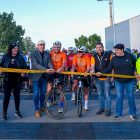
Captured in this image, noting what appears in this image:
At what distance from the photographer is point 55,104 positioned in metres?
5.82

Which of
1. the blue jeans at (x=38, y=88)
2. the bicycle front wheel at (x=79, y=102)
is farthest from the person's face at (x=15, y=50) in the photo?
the bicycle front wheel at (x=79, y=102)

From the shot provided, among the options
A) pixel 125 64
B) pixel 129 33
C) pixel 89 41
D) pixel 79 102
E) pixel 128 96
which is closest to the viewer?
pixel 125 64

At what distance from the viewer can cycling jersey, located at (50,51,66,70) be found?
6281 mm

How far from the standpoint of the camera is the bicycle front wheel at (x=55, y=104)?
5555 millimetres

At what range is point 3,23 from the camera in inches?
2154

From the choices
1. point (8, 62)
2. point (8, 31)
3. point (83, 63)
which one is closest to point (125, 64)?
point (83, 63)

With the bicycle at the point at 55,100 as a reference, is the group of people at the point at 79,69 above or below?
above

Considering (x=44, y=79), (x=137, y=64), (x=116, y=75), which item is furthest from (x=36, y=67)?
(x=137, y=64)

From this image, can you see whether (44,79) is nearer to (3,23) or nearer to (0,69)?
(0,69)

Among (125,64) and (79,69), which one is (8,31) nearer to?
(79,69)

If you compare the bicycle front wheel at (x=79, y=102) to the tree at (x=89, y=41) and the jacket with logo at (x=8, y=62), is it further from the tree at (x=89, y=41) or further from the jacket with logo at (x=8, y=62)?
the tree at (x=89, y=41)

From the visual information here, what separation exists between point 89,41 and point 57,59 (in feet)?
203

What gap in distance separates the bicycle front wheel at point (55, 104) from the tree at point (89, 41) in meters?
57.6

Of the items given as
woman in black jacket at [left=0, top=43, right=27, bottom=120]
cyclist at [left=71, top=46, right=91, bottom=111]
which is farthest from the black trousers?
cyclist at [left=71, top=46, right=91, bottom=111]
